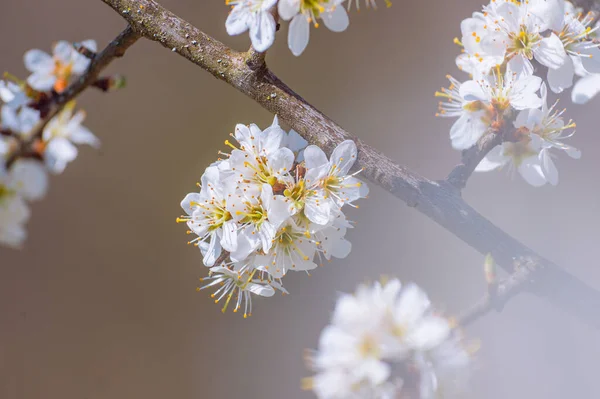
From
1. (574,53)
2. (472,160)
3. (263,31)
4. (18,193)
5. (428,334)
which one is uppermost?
(574,53)

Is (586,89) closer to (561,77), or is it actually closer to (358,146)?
(561,77)

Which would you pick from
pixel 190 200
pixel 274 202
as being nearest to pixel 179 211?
pixel 190 200

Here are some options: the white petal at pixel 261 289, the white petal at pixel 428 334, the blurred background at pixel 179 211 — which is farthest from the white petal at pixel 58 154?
the blurred background at pixel 179 211

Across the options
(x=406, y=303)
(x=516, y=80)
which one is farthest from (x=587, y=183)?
(x=406, y=303)

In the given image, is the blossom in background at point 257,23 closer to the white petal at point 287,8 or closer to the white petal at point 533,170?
the white petal at point 287,8

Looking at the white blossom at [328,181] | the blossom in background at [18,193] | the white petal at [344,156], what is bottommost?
the blossom in background at [18,193]

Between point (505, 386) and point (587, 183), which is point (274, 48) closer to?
point (587, 183)

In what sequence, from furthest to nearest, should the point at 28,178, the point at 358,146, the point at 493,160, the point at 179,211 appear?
the point at 179,211, the point at 493,160, the point at 358,146, the point at 28,178
